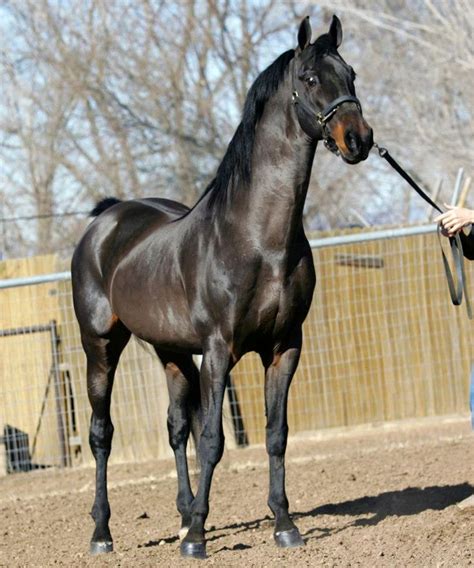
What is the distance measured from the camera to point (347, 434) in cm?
1030

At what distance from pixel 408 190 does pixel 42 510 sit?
12.1m

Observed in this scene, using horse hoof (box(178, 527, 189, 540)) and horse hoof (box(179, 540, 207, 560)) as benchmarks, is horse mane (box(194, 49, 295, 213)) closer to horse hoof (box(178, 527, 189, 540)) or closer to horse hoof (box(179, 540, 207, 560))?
horse hoof (box(179, 540, 207, 560))

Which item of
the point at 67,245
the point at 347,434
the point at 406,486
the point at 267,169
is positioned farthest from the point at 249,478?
the point at 67,245

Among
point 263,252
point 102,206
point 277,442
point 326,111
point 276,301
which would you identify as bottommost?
point 277,442

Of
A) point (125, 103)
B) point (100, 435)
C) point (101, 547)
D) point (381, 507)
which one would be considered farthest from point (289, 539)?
point (125, 103)

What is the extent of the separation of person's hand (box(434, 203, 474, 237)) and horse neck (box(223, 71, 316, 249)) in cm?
73

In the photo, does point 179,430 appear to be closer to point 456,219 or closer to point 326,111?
point 456,219

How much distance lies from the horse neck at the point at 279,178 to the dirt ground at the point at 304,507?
1.63 meters

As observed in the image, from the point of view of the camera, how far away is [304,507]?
6734 mm

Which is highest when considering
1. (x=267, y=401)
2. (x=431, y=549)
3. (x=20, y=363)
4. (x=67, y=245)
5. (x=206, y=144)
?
(x=206, y=144)

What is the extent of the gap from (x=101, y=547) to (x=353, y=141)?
2.83 m

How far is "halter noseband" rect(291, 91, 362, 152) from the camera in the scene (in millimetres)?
4734

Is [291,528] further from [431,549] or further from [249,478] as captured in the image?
[249,478]

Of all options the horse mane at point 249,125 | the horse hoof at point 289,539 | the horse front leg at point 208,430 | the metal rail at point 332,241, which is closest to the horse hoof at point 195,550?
the horse front leg at point 208,430
